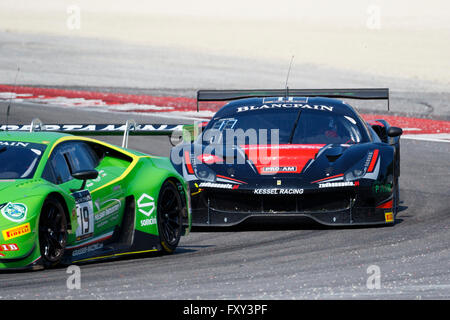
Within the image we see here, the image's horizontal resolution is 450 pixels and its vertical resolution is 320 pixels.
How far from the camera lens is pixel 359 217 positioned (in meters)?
10.0

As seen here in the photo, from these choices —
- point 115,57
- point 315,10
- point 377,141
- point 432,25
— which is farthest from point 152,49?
point 377,141

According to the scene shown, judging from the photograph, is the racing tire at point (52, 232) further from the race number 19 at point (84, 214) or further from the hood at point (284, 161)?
the hood at point (284, 161)

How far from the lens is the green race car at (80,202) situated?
746cm

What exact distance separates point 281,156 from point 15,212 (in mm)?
3535

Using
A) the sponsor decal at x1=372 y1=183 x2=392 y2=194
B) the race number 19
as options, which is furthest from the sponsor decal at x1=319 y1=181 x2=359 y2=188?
the race number 19

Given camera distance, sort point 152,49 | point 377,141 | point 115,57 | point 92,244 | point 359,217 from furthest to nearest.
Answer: point 152,49 → point 115,57 → point 377,141 → point 359,217 → point 92,244

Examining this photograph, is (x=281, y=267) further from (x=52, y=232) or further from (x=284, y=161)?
(x=284, y=161)

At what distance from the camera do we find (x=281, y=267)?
7.93 meters

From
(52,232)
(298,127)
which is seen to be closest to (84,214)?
(52,232)

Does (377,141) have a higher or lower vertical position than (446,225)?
higher

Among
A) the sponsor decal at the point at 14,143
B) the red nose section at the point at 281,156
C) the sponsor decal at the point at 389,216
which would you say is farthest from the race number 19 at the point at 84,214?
the sponsor decal at the point at 389,216

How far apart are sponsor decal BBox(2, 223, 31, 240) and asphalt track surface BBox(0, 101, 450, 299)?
0.29 metres

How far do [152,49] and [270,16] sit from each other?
2792 cm
